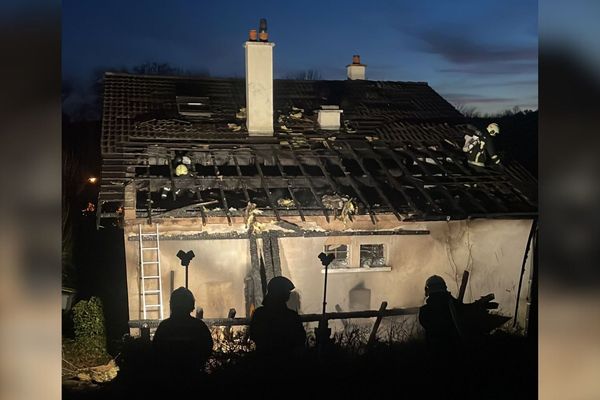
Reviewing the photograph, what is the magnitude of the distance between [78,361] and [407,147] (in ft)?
7.04

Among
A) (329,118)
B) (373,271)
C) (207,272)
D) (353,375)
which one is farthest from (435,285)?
(207,272)

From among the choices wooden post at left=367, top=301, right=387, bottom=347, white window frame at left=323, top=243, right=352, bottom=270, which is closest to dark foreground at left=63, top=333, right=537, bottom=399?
wooden post at left=367, top=301, right=387, bottom=347

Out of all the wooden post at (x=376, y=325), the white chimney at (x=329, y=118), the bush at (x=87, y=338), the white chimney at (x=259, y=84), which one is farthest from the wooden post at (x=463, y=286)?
the bush at (x=87, y=338)

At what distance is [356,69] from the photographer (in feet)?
12.2

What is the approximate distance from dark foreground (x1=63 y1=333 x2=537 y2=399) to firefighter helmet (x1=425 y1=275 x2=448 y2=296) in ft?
1.02

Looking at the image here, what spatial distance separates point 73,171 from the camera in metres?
3.38

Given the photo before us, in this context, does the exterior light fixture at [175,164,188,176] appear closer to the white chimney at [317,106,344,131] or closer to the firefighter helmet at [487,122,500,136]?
the white chimney at [317,106,344,131]

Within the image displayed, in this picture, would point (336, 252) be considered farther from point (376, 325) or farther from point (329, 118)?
point (329, 118)

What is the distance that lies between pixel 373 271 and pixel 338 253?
0.22 metres

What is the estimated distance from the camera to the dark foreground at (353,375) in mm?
3363

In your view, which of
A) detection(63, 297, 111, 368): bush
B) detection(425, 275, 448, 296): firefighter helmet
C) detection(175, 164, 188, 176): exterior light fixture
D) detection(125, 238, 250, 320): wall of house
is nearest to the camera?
detection(63, 297, 111, 368): bush

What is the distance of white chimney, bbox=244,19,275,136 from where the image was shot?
3.58 meters
